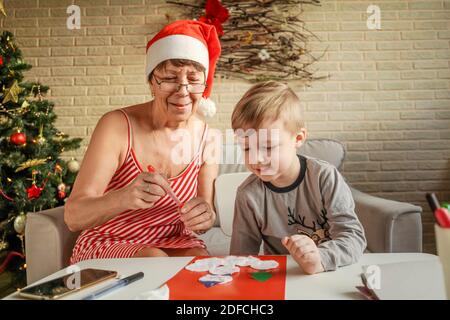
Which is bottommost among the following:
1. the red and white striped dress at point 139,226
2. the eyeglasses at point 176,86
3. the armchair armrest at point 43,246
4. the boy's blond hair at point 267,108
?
the armchair armrest at point 43,246

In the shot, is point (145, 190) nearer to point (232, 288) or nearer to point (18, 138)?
point (232, 288)

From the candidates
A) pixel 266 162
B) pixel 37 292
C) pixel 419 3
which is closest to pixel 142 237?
pixel 266 162

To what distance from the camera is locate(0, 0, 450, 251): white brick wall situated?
3.25m

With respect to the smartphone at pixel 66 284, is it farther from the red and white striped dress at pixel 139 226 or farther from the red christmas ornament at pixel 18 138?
the red christmas ornament at pixel 18 138

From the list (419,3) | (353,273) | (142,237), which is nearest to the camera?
(353,273)

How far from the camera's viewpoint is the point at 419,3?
3.23 metres

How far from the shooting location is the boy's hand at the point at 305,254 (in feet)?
2.73

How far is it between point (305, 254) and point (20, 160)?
2113 mm

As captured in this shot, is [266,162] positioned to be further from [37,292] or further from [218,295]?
[37,292]

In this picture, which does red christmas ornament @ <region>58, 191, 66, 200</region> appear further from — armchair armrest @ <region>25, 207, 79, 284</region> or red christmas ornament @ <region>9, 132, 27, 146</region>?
armchair armrest @ <region>25, 207, 79, 284</region>

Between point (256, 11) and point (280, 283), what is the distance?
2844 mm

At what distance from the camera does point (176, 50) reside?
1405 millimetres

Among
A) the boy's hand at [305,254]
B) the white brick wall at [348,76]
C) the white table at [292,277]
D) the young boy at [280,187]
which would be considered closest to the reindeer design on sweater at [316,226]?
the young boy at [280,187]

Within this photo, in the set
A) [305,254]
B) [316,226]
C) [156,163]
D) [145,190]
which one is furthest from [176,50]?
[305,254]
